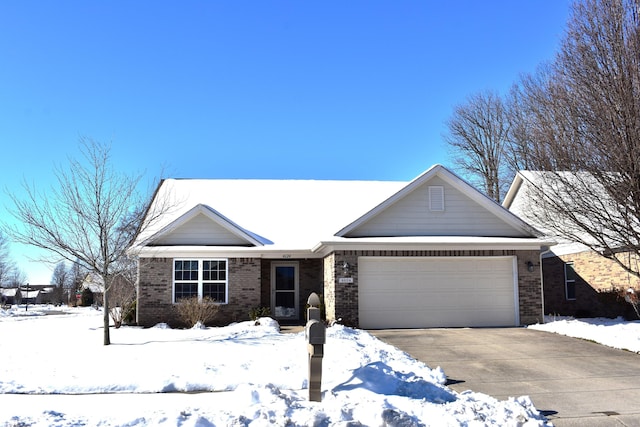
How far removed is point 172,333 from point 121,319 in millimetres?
3691

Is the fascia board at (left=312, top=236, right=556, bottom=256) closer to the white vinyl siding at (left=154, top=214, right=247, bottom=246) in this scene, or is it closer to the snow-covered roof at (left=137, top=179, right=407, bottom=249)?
the snow-covered roof at (left=137, top=179, right=407, bottom=249)

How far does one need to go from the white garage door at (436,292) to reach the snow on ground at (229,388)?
4467mm

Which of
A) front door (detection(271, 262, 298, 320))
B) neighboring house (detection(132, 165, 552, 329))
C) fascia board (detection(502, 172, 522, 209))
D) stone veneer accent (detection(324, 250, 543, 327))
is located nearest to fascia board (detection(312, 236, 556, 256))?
neighboring house (detection(132, 165, 552, 329))

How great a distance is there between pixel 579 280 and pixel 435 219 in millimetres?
7271

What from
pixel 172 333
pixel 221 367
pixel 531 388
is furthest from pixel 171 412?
pixel 172 333

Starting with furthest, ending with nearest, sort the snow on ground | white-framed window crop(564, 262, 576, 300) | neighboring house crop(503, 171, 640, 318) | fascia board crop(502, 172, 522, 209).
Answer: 1. fascia board crop(502, 172, 522, 209)
2. white-framed window crop(564, 262, 576, 300)
3. neighboring house crop(503, 171, 640, 318)
4. the snow on ground

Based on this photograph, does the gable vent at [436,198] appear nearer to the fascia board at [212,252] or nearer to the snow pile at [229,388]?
the fascia board at [212,252]

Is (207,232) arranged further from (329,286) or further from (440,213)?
(440,213)

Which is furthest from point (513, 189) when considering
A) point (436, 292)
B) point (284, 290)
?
point (284, 290)

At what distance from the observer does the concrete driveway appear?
774 centimetres

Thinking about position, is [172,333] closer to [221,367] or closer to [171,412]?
[221,367]

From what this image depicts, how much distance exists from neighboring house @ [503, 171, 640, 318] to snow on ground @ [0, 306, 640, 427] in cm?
1013

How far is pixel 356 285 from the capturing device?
1673 centimetres

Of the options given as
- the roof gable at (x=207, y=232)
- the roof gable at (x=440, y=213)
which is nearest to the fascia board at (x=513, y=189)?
the roof gable at (x=440, y=213)
